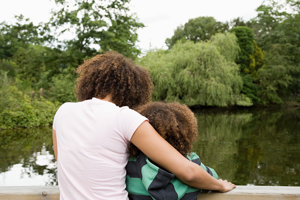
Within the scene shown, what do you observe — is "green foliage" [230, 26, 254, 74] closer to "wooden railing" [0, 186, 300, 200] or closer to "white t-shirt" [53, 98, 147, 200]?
"wooden railing" [0, 186, 300, 200]

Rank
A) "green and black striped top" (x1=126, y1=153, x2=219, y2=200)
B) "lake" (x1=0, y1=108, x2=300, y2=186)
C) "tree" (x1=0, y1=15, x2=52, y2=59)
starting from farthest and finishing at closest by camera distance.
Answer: "tree" (x1=0, y1=15, x2=52, y2=59), "lake" (x1=0, y1=108, x2=300, y2=186), "green and black striped top" (x1=126, y1=153, x2=219, y2=200)

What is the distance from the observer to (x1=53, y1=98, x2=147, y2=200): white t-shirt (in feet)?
3.37

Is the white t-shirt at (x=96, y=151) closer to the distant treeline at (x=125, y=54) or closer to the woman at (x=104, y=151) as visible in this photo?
the woman at (x=104, y=151)

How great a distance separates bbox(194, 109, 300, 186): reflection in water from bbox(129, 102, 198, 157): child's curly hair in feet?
15.4

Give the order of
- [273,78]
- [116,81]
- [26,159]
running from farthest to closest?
[273,78], [26,159], [116,81]

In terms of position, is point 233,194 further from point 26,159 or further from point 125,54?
point 125,54

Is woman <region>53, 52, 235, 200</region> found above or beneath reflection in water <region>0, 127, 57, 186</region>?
above

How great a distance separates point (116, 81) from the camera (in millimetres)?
1202

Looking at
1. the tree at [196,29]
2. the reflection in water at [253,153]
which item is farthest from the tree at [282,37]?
the reflection in water at [253,153]

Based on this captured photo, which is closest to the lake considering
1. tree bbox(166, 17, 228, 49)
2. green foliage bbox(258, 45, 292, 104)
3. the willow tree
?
the willow tree

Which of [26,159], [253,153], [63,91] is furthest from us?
[63,91]

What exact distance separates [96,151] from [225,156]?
21.5ft

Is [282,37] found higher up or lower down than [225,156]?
higher up

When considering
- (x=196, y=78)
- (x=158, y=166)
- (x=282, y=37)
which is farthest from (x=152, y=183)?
(x=282, y=37)
